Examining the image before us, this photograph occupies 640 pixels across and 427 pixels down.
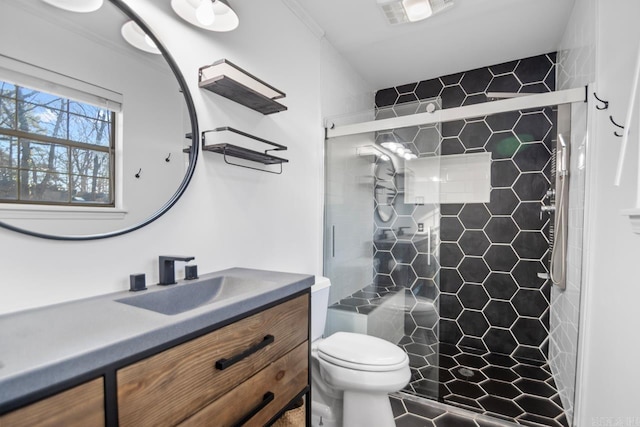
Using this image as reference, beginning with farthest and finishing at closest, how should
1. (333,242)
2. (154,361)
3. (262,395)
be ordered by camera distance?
(333,242), (262,395), (154,361)

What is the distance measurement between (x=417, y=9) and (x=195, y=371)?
7.32 feet

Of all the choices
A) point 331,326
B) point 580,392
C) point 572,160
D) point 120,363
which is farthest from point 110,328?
point 572,160

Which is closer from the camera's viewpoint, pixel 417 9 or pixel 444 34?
pixel 417 9

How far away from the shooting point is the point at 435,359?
219 cm

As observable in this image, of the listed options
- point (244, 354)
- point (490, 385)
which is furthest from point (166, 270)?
point (490, 385)

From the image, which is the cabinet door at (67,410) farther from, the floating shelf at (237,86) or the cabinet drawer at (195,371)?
the floating shelf at (237,86)

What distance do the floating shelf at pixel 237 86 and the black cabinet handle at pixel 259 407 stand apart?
1240 millimetres

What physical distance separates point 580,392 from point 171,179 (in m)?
2.27

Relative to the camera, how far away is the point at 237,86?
4.79 ft

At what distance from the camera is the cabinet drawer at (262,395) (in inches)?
34.9

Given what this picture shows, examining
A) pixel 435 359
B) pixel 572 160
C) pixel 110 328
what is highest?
pixel 572 160

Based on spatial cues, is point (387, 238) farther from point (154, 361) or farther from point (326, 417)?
point (154, 361)

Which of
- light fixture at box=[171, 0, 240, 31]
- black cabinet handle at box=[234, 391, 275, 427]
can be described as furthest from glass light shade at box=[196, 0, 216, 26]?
black cabinet handle at box=[234, 391, 275, 427]

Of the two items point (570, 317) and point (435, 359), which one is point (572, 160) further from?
point (435, 359)
